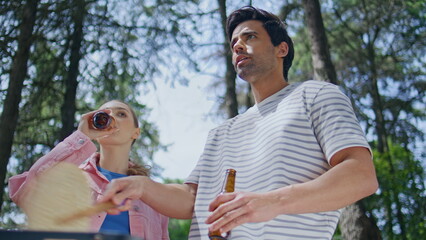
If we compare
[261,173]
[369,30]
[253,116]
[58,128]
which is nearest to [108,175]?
[253,116]

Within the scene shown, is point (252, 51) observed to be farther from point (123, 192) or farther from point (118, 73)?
point (118, 73)

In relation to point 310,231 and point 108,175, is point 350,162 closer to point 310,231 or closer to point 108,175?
point 310,231

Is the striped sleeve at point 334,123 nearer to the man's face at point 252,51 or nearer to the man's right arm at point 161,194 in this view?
the man's face at point 252,51

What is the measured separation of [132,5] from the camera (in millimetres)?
7289

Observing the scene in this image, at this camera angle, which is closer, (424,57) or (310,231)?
(310,231)

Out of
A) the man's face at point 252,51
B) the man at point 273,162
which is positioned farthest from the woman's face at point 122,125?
the man's face at point 252,51

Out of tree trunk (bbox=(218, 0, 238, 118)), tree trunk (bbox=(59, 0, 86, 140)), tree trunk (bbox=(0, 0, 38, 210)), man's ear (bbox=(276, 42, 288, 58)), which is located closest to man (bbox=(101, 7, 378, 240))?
man's ear (bbox=(276, 42, 288, 58))

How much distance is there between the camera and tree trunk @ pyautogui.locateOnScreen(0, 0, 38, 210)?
5.71 meters

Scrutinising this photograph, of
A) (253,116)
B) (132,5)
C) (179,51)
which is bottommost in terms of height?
(253,116)

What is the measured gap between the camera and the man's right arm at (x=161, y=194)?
1676 mm

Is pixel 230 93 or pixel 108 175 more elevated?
pixel 230 93

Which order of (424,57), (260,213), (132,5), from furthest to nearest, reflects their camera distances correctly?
(424,57), (132,5), (260,213)

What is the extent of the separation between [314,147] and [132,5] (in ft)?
19.7

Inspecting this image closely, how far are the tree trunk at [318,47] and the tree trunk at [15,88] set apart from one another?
367 centimetres
